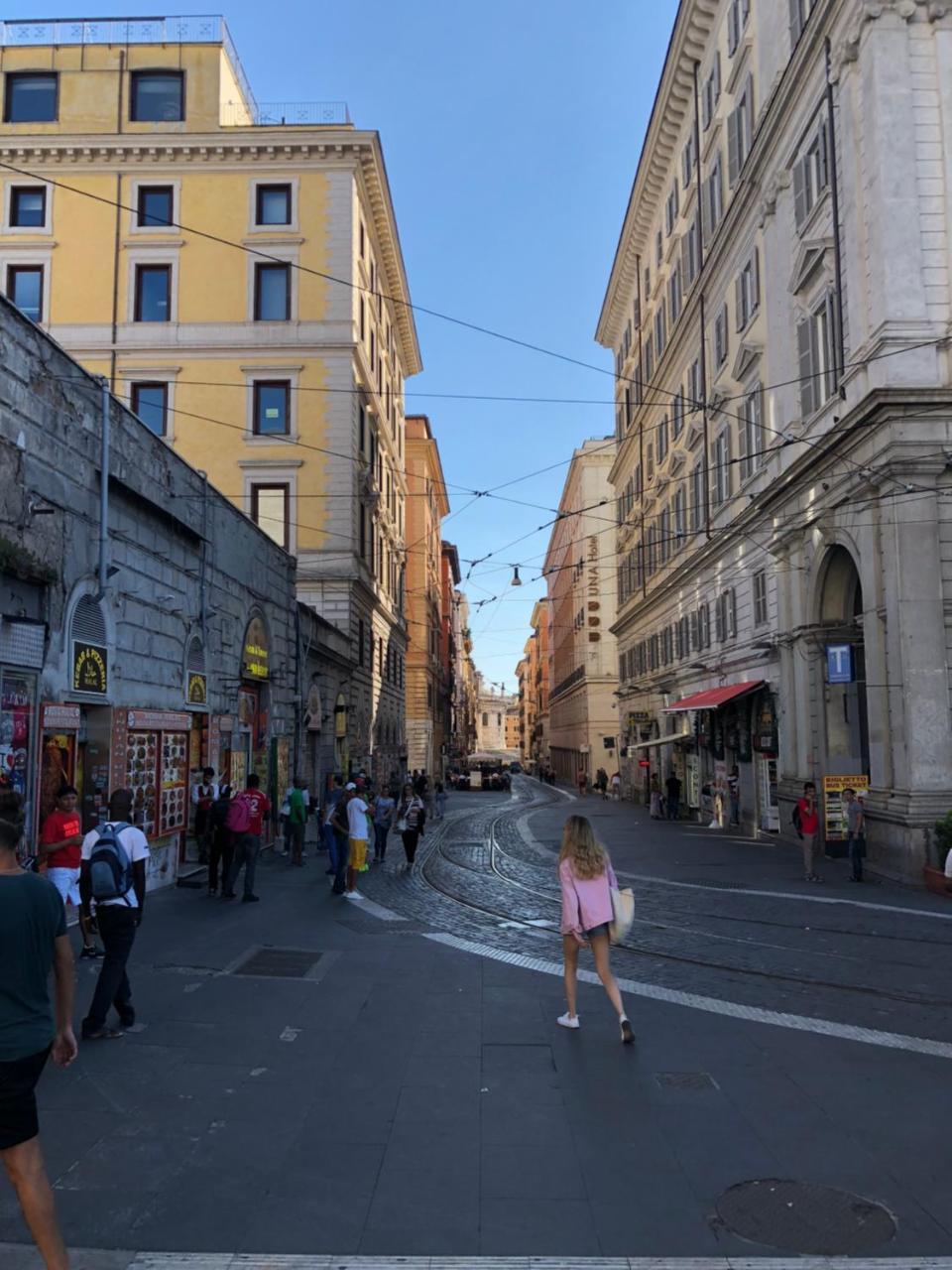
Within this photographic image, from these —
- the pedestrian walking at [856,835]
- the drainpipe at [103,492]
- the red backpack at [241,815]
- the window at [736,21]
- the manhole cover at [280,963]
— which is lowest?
the manhole cover at [280,963]

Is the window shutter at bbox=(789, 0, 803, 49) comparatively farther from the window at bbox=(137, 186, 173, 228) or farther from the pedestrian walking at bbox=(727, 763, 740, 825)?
the window at bbox=(137, 186, 173, 228)

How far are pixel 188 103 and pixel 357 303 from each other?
28.6 ft

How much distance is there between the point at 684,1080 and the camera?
6227mm

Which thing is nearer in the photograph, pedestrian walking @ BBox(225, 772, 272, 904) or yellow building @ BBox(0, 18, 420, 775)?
pedestrian walking @ BBox(225, 772, 272, 904)

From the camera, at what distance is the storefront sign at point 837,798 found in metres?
18.5

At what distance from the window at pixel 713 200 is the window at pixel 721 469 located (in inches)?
243

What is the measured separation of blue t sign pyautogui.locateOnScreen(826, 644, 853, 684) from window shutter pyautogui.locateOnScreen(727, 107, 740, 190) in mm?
14645

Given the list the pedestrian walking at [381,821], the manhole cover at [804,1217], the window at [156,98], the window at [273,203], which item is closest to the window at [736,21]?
the window at [273,203]

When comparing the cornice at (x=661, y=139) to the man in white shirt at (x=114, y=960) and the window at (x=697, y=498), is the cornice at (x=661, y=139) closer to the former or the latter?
the window at (x=697, y=498)

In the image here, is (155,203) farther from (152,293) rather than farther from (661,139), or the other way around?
(661,139)

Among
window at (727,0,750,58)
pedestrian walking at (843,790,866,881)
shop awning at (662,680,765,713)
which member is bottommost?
pedestrian walking at (843,790,866,881)

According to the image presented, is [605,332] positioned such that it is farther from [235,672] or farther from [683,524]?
[235,672]

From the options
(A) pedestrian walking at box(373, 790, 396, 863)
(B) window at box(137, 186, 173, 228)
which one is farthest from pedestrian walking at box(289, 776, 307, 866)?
(B) window at box(137, 186, 173, 228)

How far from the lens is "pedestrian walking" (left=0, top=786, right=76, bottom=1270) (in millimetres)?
3486
